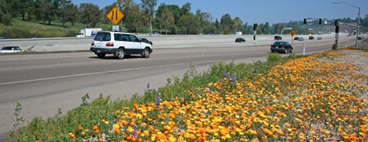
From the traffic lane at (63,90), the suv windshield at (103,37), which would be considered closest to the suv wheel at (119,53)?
the suv windshield at (103,37)

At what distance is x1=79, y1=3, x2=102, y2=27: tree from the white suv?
9631cm

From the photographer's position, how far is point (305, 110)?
6141 millimetres

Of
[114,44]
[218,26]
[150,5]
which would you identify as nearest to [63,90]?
[114,44]

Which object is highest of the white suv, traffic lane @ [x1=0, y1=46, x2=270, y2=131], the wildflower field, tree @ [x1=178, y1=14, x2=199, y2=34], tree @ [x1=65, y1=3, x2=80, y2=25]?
tree @ [x1=65, y1=3, x2=80, y2=25]

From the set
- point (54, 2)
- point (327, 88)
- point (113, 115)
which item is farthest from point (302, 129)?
point (54, 2)

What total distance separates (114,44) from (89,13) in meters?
98.8

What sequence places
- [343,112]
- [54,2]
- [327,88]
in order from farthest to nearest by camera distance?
[54,2] → [327,88] → [343,112]

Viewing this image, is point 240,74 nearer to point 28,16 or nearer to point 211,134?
point 211,134

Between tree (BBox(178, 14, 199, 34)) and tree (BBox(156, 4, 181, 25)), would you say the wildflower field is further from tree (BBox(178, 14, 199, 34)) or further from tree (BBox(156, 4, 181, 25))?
tree (BBox(156, 4, 181, 25))

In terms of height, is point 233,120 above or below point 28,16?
below

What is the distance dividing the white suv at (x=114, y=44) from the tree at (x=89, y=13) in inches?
3792

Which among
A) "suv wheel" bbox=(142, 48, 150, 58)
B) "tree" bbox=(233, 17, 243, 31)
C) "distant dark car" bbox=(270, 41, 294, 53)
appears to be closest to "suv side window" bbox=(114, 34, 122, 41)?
"suv wheel" bbox=(142, 48, 150, 58)

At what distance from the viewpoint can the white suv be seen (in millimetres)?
20703

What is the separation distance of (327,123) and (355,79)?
7.27 metres
